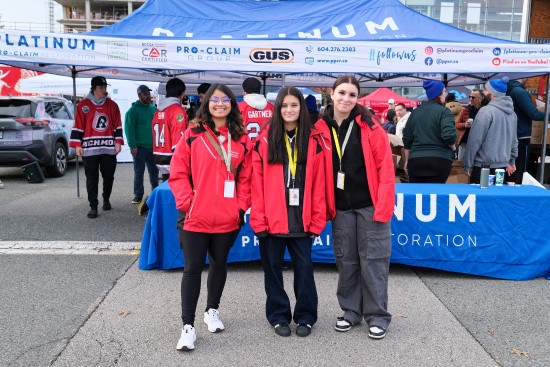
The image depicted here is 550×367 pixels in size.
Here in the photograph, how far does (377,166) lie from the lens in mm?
3490

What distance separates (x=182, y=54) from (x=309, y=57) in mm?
1416

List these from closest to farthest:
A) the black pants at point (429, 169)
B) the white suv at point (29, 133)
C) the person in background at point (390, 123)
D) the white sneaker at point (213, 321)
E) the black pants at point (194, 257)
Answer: the black pants at point (194, 257), the white sneaker at point (213, 321), the black pants at point (429, 169), the white suv at point (29, 133), the person in background at point (390, 123)

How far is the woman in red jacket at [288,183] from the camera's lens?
343 centimetres

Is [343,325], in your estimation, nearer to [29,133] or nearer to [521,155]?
[521,155]

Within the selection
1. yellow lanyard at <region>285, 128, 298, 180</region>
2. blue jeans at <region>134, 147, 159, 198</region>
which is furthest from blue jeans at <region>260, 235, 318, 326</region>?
blue jeans at <region>134, 147, 159, 198</region>

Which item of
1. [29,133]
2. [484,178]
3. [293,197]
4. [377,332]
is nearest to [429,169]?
[484,178]

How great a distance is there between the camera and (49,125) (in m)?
10.7

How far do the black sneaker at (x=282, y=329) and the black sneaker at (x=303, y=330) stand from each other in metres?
0.07

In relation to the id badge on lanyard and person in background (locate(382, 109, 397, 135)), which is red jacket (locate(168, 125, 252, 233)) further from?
person in background (locate(382, 109, 397, 135))

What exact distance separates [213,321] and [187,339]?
329 millimetres

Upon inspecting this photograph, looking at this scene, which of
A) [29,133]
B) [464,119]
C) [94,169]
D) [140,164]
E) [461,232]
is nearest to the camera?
[461,232]

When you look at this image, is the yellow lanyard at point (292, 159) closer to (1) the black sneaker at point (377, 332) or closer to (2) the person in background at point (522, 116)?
(1) the black sneaker at point (377, 332)

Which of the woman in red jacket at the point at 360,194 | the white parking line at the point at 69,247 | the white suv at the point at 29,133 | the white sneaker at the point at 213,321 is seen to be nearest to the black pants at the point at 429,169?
the woman in red jacket at the point at 360,194

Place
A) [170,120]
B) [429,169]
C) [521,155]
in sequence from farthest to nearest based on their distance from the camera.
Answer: [521,155] < [170,120] < [429,169]
